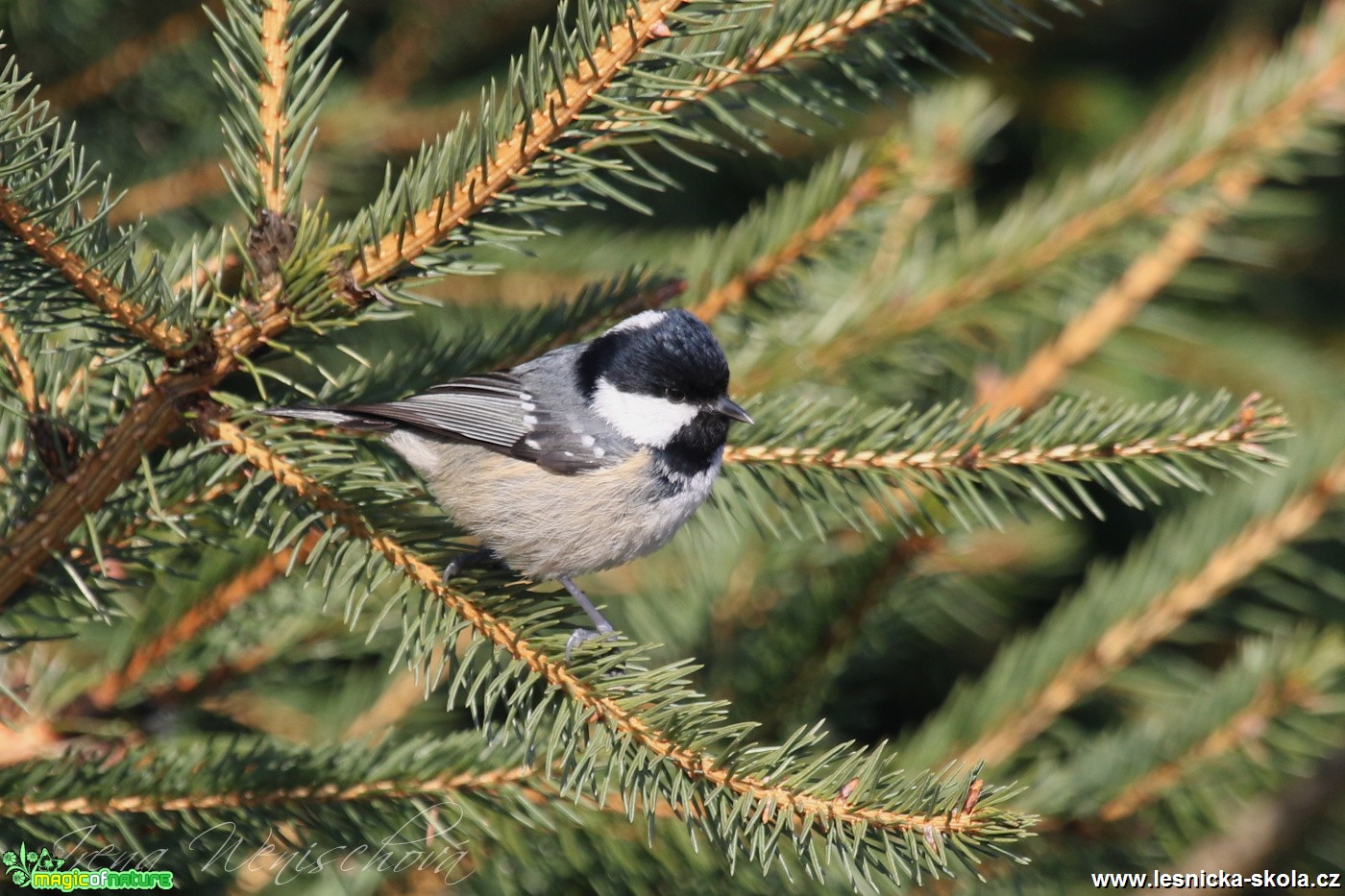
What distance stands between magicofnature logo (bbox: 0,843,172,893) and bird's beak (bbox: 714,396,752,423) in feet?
3.75

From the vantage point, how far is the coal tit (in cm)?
219

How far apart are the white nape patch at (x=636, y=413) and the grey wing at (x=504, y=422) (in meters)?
0.07

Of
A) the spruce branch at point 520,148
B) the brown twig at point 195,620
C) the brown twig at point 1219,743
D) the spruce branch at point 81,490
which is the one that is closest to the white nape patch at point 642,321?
the spruce branch at point 520,148

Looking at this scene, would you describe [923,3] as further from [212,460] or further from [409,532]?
[212,460]

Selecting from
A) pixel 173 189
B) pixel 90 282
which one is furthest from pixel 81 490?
pixel 173 189

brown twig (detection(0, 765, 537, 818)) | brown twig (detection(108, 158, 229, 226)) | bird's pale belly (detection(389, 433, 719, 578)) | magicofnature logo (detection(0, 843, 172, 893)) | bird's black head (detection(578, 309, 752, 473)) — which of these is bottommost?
magicofnature logo (detection(0, 843, 172, 893))

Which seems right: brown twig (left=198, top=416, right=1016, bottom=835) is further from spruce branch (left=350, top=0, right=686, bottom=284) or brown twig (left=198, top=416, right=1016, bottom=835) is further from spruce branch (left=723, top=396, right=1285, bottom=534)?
spruce branch (left=723, top=396, right=1285, bottom=534)

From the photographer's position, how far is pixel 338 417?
1917 mm

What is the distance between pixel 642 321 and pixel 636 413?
0.32 meters

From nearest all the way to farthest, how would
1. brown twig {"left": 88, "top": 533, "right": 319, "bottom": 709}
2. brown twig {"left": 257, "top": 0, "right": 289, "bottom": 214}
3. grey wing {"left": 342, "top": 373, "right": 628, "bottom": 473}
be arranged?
brown twig {"left": 257, "top": 0, "right": 289, "bottom": 214}
brown twig {"left": 88, "top": 533, "right": 319, "bottom": 709}
grey wing {"left": 342, "top": 373, "right": 628, "bottom": 473}

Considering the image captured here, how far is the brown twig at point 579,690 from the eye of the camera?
1.32 metres

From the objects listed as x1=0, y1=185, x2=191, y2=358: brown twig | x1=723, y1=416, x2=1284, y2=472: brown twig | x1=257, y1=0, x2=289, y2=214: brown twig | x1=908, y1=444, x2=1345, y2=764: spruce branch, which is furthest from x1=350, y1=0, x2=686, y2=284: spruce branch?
x1=908, y1=444, x2=1345, y2=764: spruce branch

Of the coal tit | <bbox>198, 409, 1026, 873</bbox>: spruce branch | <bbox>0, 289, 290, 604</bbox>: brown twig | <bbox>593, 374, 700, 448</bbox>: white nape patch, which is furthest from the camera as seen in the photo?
<bbox>593, 374, 700, 448</bbox>: white nape patch

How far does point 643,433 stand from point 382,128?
44.0 inches
